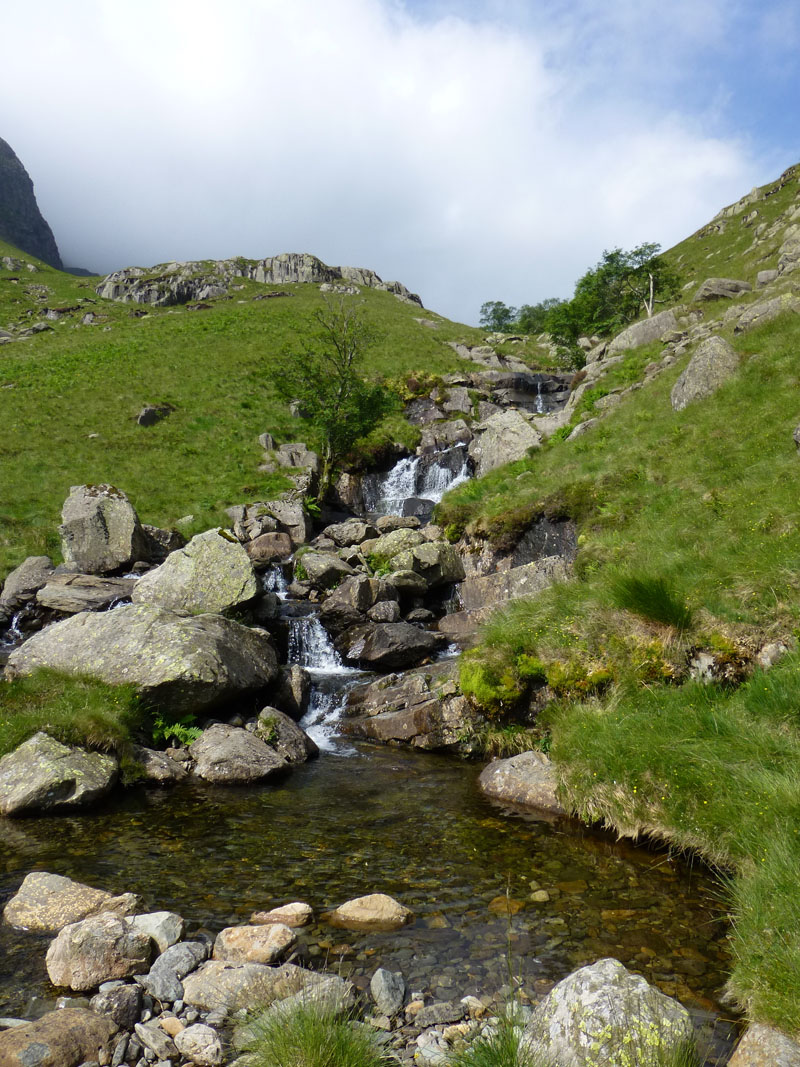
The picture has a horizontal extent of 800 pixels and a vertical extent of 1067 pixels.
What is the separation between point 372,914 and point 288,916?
0.88 meters

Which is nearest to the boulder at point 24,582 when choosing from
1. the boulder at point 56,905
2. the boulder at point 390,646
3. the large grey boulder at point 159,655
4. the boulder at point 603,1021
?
the large grey boulder at point 159,655

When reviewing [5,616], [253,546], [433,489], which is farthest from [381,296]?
[5,616]

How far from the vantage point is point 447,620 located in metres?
19.6

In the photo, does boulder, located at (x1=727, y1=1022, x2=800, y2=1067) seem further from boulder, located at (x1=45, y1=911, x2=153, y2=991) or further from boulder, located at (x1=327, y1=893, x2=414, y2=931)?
boulder, located at (x1=45, y1=911, x2=153, y2=991)

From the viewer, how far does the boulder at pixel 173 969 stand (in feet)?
16.1

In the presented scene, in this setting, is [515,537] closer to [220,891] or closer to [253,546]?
[253,546]

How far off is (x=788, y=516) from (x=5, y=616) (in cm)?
2328

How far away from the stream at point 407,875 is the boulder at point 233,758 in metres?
0.34

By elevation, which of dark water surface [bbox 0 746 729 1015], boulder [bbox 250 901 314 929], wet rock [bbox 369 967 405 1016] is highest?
wet rock [bbox 369 967 405 1016]

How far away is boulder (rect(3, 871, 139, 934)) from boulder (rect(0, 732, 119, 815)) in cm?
300

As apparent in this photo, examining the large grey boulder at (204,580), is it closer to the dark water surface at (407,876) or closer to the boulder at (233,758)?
the boulder at (233,758)

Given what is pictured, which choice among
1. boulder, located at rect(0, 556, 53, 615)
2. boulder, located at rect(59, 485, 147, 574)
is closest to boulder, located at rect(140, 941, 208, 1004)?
boulder, located at rect(0, 556, 53, 615)

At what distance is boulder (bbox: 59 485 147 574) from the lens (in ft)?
76.1

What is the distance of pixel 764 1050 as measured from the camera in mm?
3775
